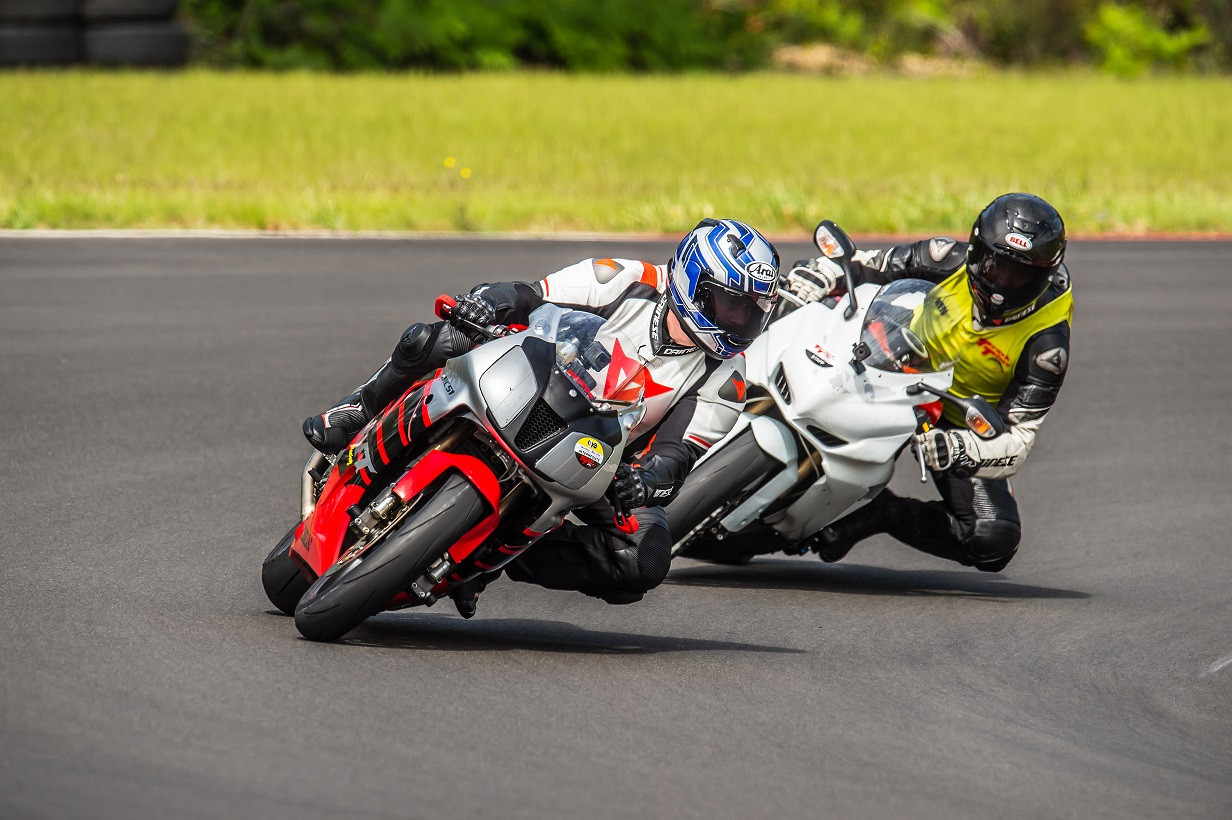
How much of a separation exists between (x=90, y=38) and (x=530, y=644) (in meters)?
25.6

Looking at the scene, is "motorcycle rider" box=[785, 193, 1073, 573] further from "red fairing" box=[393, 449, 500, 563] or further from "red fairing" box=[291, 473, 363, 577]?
"red fairing" box=[291, 473, 363, 577]

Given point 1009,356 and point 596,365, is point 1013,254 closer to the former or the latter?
point 1009,356

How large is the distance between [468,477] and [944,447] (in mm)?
2275

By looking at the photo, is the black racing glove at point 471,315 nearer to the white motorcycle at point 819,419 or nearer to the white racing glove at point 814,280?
the white motorcycle at point 819,419

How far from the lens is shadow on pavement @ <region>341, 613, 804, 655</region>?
590 cm

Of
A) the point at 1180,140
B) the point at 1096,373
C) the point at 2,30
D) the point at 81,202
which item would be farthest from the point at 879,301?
the point at 2,30

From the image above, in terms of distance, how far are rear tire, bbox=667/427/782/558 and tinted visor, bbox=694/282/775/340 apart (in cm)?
88

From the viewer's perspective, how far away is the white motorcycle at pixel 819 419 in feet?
22.2

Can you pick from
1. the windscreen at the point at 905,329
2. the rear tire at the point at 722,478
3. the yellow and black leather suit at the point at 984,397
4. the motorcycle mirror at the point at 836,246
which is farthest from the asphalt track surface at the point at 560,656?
the motorcycle mirror at the point at 836,246

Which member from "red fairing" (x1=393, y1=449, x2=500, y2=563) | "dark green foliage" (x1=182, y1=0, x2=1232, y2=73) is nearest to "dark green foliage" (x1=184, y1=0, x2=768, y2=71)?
"dark green foliage" (x1=182, y1=0, x2=1232, y2=73)

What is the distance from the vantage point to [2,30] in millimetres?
28203

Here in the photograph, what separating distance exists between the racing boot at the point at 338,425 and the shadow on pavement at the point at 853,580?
1.80m

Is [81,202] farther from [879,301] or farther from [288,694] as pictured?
[288,694]

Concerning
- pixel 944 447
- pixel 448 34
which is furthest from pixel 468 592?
pixel 448 34
